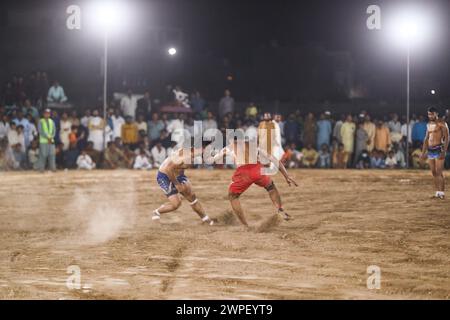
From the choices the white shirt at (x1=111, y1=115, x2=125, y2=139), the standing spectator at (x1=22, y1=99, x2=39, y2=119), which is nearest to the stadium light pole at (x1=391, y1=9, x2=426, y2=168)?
the white shirt at (x1=111, y1=115, x2=125, y2=139)

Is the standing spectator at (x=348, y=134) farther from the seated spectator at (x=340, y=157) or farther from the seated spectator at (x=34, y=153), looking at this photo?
the seated spectator at (x=34, y=153)

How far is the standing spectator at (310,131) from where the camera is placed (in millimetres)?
23109

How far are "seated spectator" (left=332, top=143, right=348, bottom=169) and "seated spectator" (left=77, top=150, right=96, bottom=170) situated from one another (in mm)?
7419

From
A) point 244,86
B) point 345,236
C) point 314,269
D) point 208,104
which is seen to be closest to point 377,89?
point 244,86

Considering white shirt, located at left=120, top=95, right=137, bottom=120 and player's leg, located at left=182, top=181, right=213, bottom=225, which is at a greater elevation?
white shirt, located at left=120, top=95, right=137, bottom=120

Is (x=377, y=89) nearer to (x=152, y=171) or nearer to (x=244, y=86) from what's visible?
(x=244, y=86)

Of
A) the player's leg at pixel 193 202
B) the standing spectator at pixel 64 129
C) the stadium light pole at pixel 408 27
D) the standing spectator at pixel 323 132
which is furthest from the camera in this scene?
the standing spectator at pixel 323 132

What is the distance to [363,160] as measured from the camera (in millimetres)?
22969

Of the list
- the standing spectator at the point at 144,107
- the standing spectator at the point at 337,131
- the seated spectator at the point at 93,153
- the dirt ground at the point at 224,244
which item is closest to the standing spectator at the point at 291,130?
the standing spectator at the point at 337,131

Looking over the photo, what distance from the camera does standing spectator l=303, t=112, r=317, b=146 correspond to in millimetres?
23109

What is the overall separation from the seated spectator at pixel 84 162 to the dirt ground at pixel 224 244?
15.2 ft

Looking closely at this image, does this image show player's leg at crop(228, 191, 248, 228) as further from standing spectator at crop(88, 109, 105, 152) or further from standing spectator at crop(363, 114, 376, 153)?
standing spectator at crop(363, 114, 376, 153)

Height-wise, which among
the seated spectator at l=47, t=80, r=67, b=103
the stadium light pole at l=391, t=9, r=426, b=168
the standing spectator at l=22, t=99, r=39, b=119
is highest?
the stadium light pole at l=391, t=9, r=426, b=168

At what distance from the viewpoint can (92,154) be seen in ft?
72.2
